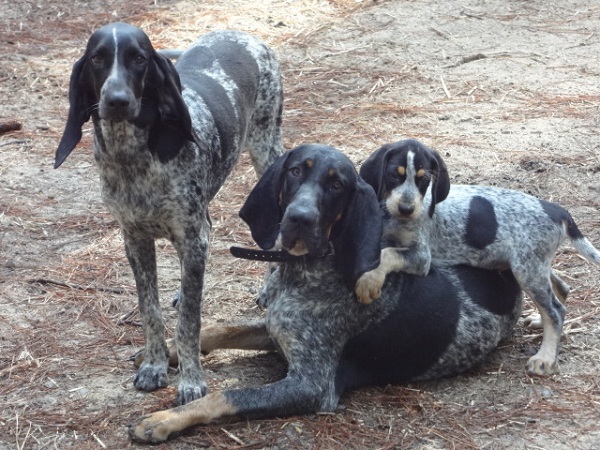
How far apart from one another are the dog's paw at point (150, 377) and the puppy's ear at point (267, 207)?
33.9 inches

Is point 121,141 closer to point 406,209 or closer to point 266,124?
point 406,209

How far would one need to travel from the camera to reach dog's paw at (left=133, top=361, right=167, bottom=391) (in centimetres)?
521

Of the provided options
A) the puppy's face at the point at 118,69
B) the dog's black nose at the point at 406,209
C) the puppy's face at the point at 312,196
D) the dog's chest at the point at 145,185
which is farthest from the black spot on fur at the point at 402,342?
the puppy's face at the point at 118,69

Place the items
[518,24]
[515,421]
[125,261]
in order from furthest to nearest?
A: [518,24], [125,261], [515,421]

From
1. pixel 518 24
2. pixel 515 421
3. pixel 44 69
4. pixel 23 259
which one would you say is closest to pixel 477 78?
pixel 518 24

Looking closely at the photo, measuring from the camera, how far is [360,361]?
5.26 metres

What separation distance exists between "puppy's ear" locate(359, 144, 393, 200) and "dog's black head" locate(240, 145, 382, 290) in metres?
0.56

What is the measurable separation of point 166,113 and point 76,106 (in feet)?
1.37

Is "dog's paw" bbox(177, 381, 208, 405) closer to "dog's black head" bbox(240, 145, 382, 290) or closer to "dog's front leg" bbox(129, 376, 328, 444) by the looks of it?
"dog's front leg" bbox(129, 376, 328, 444)

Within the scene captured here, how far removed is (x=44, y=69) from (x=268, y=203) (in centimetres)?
626

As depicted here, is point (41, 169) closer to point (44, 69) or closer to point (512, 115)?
point (44, 69)

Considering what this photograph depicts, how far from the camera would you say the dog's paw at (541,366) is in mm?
5355

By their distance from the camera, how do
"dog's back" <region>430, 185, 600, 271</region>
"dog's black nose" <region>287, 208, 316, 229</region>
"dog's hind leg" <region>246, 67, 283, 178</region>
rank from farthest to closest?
"dog's hind leg" <region>246, 67, 283, 178</region> → "dog's back" <region>430, 185, 600, 271</region> → "dog's black nose" <region>287, 208, 316, 229</region>

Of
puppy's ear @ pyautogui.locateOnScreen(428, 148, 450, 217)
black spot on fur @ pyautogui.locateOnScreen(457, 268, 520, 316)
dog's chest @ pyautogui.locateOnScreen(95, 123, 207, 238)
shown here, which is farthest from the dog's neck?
black spot on fur @ pyautogui.locateOnScreen(457, 268, 520, 316)
